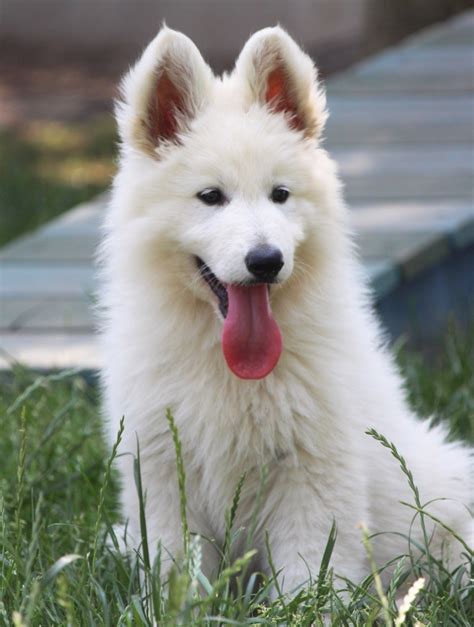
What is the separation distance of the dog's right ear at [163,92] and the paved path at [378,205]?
5.56 feet

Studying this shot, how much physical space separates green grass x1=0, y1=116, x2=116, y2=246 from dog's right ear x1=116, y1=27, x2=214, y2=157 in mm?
4278

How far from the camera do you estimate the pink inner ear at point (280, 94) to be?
3.72 m

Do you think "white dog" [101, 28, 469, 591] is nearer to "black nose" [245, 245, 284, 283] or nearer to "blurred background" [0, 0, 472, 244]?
"black nose" [245, 245, 284, 283]

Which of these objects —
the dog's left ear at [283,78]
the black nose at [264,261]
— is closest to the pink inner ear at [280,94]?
the dog's left ear at [283,78]

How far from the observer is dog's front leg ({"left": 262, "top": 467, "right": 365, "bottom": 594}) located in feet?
11.4

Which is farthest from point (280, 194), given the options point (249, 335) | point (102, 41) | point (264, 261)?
point (102, 41)

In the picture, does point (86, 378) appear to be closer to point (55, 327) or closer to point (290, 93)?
point (55, 327)

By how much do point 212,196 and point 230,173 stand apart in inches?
3.5

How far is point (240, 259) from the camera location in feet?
11.0

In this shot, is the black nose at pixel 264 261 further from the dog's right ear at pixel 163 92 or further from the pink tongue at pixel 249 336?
the dog's right ear at pixel 163 92

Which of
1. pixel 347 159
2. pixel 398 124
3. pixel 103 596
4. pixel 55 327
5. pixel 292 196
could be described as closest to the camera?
pixel 103 596

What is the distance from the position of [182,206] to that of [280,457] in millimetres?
779

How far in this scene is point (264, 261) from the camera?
3328 millimetres

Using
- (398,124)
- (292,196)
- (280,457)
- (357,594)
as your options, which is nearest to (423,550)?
(357,594)
